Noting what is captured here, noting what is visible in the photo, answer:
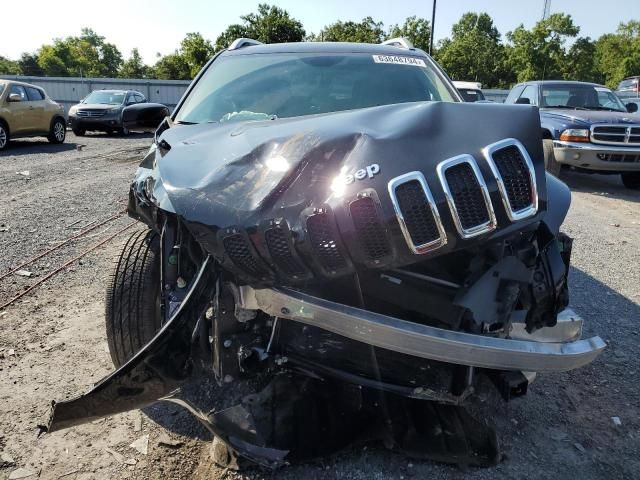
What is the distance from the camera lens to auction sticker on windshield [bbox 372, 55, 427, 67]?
338 centimetres

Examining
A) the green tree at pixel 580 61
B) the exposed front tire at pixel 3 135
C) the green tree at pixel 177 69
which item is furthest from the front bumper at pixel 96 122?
the green tree at pixel 580 61

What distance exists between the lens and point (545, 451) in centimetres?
230

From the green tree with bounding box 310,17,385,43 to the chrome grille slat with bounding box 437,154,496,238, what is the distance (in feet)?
136

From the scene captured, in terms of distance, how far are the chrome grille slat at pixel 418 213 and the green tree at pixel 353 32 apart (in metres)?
41.7

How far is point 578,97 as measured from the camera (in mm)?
9422

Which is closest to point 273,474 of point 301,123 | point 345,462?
point 345,462

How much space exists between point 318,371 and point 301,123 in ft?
3.09

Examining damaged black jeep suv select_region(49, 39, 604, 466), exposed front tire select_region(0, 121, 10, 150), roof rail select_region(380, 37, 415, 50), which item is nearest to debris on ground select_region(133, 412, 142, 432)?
damaged black jeep suv select_region(49, 39, 604, 466)

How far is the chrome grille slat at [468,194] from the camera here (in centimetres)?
154

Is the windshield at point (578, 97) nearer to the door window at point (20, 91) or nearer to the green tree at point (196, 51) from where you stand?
the door window at point (20, 91)

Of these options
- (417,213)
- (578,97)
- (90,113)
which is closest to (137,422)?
(417,213)

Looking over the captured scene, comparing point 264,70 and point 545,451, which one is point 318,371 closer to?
point 545,451

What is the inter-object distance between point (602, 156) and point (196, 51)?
36.0 metres

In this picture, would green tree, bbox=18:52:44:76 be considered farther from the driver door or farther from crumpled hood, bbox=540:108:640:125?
crumpled hood, bbox=540:108:640:125
